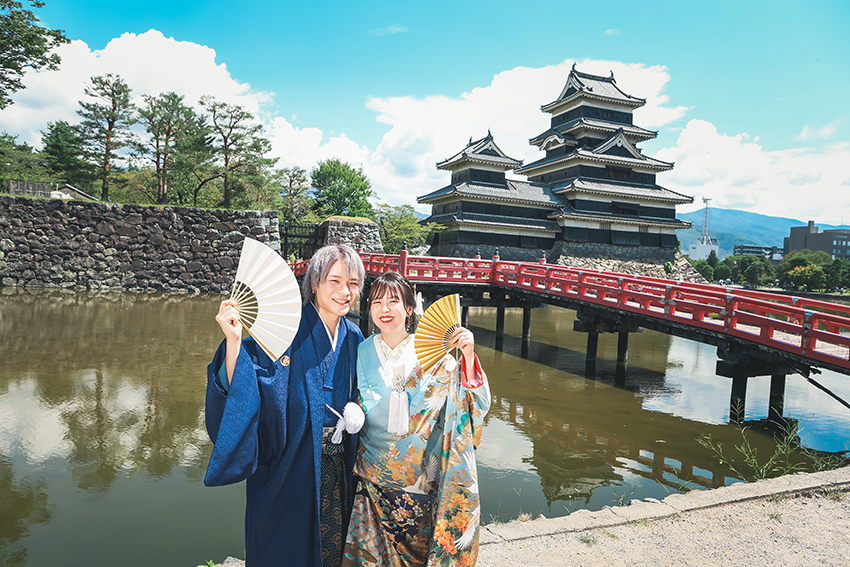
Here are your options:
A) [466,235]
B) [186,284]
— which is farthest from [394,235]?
[186,284]

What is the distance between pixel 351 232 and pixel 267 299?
1911 centimetres

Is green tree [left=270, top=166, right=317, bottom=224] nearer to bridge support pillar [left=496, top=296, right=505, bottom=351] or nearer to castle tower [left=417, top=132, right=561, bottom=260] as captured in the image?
castle tower [left=417, top=132, right=561, bottom=260]

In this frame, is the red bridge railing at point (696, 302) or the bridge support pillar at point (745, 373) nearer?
the red bridge railing at point (696, 302)

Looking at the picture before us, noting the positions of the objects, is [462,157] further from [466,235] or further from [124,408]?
[124,408]

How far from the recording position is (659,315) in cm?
892

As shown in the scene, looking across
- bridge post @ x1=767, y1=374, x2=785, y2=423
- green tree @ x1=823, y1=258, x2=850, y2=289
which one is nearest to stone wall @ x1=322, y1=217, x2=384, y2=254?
bridge post @ x1=767, y1=374, x2=785, y2=423

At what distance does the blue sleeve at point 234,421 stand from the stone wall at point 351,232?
1868 cm

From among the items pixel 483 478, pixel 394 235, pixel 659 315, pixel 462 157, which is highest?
pixel 462 157

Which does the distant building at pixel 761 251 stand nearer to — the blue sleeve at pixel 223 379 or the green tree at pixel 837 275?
the green tree at pixel 837 275

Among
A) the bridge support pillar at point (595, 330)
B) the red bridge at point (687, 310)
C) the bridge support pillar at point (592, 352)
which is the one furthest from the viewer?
the bridge support pillar at point (592, 352)

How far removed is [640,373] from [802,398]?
2793 mm

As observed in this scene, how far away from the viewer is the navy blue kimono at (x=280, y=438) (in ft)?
4.90

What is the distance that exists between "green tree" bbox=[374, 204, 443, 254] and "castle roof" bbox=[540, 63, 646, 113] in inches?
415

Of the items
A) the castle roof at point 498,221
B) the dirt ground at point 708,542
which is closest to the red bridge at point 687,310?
the dirt ground at point 708,542
